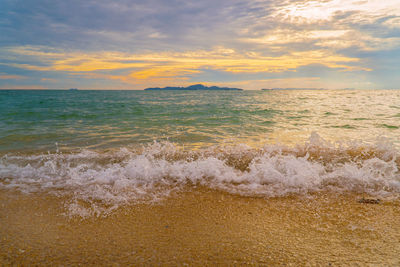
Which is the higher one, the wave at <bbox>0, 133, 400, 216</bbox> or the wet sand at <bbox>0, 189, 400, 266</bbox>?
the wave at <bbox>0, 133, 400, 216</bbox>

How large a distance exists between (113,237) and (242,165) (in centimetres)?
293

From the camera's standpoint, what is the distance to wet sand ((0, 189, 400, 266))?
2.05 metres

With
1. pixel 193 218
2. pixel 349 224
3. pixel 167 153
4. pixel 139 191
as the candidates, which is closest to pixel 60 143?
pixel 167 153

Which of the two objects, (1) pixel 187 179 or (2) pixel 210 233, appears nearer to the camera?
(2) pixel 210 233

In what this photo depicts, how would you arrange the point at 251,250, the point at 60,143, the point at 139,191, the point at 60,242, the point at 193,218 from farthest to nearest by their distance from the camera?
the point at 60,143 → the point at 139,191 → the point at 193,218 → the point at 60,242 → the point at 251,250

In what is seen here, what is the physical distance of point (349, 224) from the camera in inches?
101

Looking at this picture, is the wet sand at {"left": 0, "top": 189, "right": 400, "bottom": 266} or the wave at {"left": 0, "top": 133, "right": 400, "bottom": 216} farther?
the wave at {"left": 0, "top": 133, "right": 400, "bottom": 216}

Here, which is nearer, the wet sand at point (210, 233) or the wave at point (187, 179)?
the wet sand at point (210, 233)

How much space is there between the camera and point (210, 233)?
2.42 metres

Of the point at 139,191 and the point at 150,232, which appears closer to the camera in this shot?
the point at 150,232

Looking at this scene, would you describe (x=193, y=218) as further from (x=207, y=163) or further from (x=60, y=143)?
(x=60, y=143)

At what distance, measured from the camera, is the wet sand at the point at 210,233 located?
205 centimetres

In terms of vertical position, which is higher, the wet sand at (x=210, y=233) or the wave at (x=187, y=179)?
the wave at (x=187, y=179)

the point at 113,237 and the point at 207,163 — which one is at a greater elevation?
the point at 207,163
